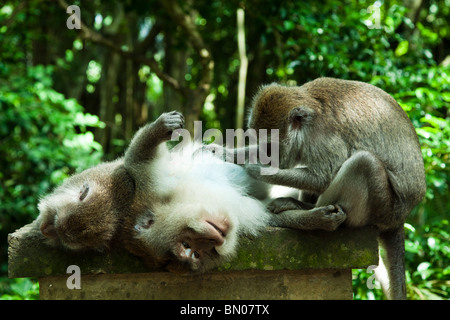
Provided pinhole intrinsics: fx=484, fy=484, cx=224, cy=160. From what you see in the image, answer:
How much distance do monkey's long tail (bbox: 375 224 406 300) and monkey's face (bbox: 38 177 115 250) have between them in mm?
1574

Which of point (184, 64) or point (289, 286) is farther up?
point (184, 64)

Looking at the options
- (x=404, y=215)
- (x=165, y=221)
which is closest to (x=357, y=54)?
(x=404, y=215)

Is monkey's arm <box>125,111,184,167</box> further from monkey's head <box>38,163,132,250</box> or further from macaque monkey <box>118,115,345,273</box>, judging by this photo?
monkey's head <box>38,163,132,250</box>

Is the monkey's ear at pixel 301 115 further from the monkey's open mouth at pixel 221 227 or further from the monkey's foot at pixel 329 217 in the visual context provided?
the monkey's open mouth at pixel 221 227

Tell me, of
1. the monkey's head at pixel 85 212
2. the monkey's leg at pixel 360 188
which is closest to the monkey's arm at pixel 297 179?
the monkey's leg at pixel 360 188

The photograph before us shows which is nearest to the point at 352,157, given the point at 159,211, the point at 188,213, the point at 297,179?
the point at 297,179

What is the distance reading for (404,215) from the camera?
2717 millimetres

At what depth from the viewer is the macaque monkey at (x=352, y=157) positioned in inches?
101

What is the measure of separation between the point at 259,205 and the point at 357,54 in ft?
8.52

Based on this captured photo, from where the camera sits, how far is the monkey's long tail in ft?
9.18

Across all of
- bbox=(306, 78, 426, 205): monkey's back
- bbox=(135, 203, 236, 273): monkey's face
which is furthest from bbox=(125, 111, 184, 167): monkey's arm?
bbox=(306, 78, 426, 205): monkey's back

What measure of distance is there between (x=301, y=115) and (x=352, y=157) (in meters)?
0.40

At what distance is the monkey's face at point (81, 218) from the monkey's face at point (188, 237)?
19 centimetres
